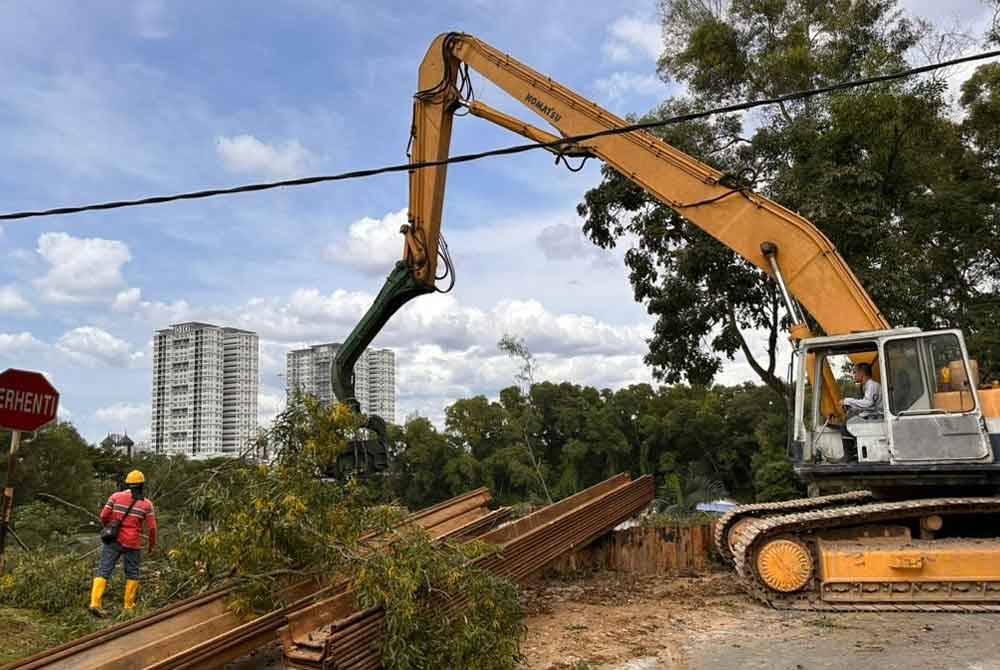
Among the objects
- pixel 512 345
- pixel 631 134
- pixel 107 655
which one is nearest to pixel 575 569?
pixel 631 134

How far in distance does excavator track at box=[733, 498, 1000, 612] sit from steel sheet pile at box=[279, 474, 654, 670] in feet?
5.98

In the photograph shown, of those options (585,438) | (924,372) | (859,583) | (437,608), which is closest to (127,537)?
(437,608)

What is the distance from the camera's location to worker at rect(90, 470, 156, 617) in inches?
299

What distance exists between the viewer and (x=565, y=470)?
37.2m

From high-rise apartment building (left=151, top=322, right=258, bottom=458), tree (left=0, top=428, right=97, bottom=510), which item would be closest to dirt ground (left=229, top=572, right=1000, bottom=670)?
tree (left=0, top=428, right=97, bottom=510)

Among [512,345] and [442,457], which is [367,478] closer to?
[512,345]

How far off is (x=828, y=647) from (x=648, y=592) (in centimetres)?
266

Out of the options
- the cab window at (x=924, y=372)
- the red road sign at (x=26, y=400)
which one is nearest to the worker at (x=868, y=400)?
the cab window at (x=924, y=372)

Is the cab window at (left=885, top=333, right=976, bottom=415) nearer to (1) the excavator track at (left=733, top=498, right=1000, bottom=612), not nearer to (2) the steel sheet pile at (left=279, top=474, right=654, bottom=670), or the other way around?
(1) the excavator track at (left=733, top=498, right=1000, bottom=612)

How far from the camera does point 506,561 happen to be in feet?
24.5

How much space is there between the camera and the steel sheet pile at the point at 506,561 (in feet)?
16.8

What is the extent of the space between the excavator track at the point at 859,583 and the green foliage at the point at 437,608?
338cm

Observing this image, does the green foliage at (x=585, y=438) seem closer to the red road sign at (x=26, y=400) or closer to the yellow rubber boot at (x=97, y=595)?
the yellow rubber boot at (x=97, y=595)

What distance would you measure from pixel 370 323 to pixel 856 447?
20.9 feet
